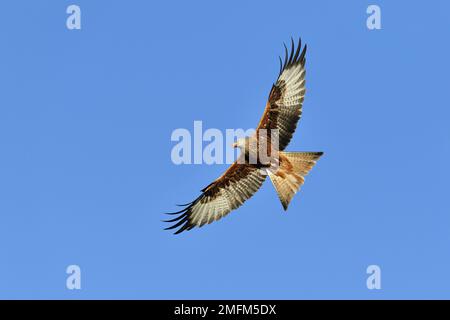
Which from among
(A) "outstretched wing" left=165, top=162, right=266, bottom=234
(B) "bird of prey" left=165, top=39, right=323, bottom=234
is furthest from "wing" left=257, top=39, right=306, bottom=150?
(A) "outstretched wing" left=165, top=162, right=266, bottom=234

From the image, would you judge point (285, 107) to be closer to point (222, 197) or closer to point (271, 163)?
point (271, 163)

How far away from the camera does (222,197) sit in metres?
13.9

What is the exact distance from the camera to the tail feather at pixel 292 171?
1278cm

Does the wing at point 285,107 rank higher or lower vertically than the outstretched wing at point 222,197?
higher

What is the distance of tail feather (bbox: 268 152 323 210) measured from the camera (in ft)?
41.9

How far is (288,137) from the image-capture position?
43.1ft

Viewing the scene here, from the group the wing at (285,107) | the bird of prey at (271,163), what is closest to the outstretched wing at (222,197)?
the bird of prey at (271,163)

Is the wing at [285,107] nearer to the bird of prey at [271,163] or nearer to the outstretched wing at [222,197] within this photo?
the bird of prey at [271,163]

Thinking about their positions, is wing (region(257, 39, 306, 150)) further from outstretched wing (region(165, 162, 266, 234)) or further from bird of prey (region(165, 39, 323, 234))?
outstretched wing (region(165, 162, 266, 234))

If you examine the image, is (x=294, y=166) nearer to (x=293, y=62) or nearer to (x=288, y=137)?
(x=288, y=137)
